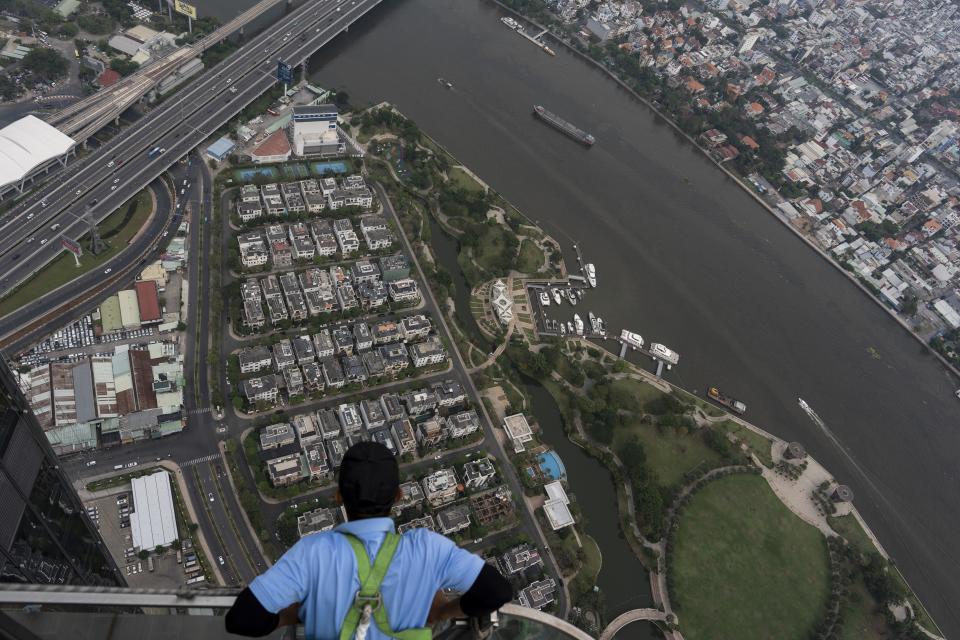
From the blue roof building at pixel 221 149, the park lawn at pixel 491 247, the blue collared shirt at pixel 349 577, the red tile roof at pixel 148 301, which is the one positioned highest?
the blue collared shirt at pixel 349 577

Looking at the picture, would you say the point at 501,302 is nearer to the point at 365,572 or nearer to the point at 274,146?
the point at 274,146

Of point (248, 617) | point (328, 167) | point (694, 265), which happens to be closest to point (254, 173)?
point (328, 167)

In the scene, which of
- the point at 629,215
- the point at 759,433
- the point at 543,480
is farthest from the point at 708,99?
the point at 543,480

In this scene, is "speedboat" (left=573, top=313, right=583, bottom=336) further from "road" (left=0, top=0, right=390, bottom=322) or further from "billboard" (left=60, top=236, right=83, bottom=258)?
"billboard" (left=60, top=236, right=83, bottom=258)

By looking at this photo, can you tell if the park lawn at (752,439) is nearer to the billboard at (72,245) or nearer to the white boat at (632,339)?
the white boat at (632,339)

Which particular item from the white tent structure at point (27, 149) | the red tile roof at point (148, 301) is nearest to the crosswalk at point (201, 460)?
the red tile roof at point (148, 301)

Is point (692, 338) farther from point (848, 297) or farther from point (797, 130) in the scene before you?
point (797, 130)

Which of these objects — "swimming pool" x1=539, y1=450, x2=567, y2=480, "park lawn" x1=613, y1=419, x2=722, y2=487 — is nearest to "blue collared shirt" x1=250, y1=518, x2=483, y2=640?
"swimming pool" x1=539, y1=450, x2=567, y2=480
